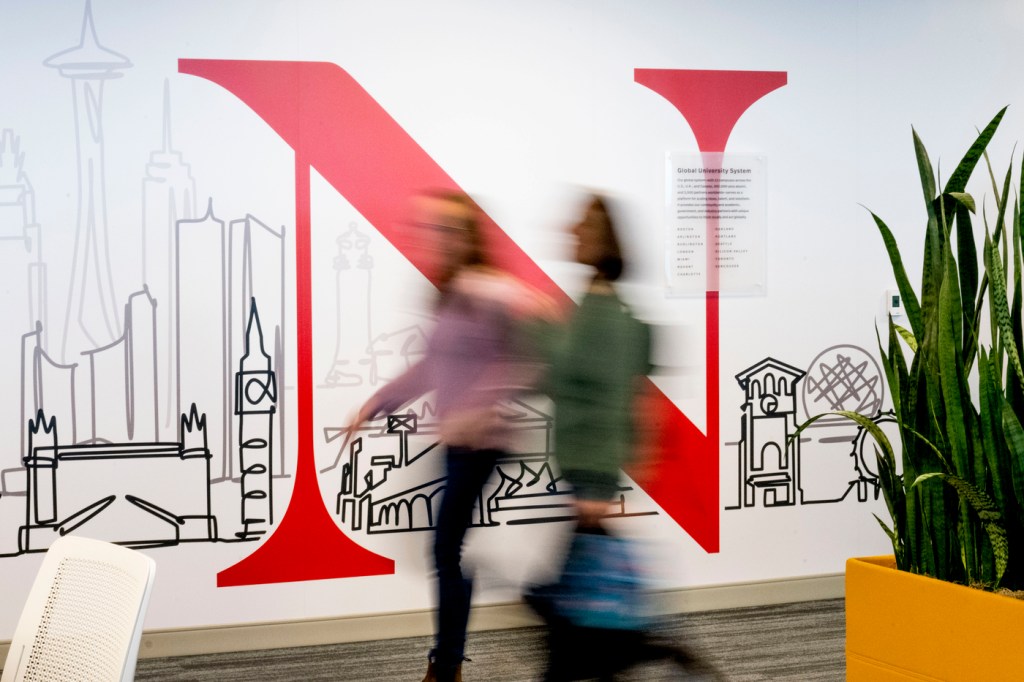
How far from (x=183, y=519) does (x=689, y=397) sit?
76.9 inches

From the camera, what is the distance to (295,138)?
12.1ft

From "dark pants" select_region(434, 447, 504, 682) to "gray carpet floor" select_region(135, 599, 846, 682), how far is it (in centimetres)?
33

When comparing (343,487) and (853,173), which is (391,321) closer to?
(343,487)

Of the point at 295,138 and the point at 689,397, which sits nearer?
the point at 295,138

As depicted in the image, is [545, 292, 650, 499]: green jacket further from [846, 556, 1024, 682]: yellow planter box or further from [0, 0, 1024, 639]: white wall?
[0, 0, 1024, 639]: white wall

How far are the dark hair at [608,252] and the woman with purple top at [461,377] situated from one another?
403 millimetres

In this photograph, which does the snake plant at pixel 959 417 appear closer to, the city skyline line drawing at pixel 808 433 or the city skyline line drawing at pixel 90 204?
the city skyline line drawing at pixel 808 433

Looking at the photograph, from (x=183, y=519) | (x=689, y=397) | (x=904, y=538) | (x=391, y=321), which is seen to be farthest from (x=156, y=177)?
(x=904, y=538)

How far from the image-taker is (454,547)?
9.69ft

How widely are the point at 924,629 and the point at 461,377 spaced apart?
1276 mm

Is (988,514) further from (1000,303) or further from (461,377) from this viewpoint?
(461,377)

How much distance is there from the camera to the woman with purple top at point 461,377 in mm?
2781

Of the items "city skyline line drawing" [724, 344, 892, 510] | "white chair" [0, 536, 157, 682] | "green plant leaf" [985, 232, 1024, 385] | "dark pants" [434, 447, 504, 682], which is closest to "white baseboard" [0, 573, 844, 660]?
"city skyline line drawing" [724, 344, 892, 510]

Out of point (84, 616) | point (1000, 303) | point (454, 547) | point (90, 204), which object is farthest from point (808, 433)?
point (84, 616)
